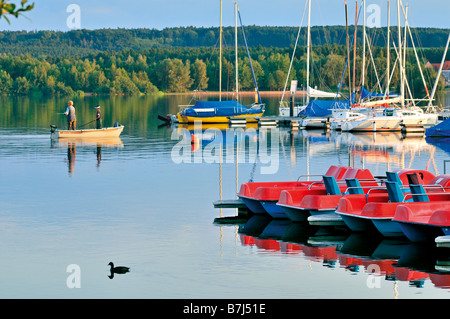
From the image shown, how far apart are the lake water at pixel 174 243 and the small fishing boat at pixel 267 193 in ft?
1.51

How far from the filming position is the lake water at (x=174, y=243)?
60.8 feet

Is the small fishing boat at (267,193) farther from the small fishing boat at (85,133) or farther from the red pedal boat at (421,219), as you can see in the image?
the small fishing boat at (85,133)

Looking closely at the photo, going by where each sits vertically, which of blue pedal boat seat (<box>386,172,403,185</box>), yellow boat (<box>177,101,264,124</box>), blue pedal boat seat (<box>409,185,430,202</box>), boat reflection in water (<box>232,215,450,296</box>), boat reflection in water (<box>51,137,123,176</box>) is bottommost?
boat reflection in water (<box>232,215,450,296</box>)

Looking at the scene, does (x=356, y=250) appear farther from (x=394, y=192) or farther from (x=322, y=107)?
(x=322, y=107)

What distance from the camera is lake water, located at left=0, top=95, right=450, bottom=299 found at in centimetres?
1855

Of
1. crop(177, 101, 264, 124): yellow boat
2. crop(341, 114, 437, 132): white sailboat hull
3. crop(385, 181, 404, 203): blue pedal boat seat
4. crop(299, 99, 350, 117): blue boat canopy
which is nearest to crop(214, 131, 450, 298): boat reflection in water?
crop(385, 181, 404, 203): blue pedal boat seat

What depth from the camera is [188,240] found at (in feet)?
77.2

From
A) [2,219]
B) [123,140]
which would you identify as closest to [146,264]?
[2,219]

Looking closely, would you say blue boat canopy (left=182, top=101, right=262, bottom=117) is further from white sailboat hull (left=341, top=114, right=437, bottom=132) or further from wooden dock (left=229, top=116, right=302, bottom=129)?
white sailboat hull (left=341, top=114, right=437, bottom=132)

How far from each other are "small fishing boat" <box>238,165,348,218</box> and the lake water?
0.46 m

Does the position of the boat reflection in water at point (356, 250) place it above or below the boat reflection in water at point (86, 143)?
below

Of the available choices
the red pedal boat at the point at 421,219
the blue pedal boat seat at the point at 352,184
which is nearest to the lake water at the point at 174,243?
the red pedal boat at the point at 421,219

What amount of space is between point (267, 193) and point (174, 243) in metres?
4.20

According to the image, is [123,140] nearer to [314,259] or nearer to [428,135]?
[428,135]
